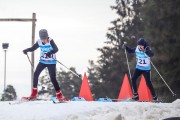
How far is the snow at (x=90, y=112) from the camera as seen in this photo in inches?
349

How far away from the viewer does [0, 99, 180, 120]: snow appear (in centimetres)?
887

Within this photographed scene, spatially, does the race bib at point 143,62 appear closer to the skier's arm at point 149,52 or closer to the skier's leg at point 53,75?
the skier's arm at point 149,52

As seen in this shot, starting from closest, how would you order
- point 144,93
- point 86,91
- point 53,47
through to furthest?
point 53,47 → point 86,91 → point 144,93

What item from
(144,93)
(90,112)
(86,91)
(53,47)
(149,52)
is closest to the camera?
(90,112)

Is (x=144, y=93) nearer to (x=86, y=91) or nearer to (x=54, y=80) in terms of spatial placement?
(x=86, y=91)

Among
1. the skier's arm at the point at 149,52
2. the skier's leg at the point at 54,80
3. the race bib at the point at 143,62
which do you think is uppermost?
the skier's arm at the point at 149,52

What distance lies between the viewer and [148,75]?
42.2 feet

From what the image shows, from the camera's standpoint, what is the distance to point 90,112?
926cm

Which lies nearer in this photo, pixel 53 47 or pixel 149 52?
pixel 53 47

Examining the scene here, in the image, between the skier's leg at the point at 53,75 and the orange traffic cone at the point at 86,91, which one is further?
the orange traffic cone at the point at 86,91

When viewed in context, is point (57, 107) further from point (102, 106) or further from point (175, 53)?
point (175, 53)

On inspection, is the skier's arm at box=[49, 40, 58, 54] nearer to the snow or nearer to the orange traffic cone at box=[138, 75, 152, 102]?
the snow

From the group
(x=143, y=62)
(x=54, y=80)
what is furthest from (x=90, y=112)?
(x=143, y=62)

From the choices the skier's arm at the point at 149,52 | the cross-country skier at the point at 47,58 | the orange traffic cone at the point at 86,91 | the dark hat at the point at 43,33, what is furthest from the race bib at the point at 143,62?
the dark hat at the point at 43,33
